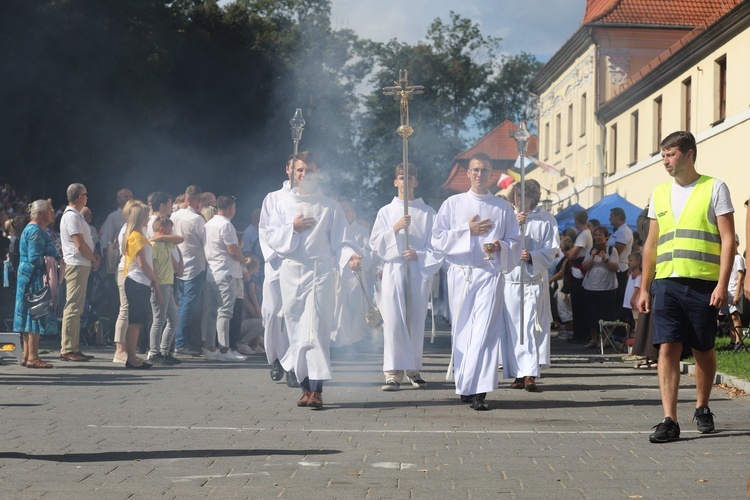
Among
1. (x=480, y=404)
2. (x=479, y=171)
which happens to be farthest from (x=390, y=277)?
(x=480, y=404)

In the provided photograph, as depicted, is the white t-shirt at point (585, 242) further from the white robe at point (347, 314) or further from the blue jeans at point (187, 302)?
the blue jeans at point (187, 302)

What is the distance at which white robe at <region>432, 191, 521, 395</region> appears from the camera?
10.1 metres

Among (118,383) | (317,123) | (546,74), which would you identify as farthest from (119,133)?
(118,383)

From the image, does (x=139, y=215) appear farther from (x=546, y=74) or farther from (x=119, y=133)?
(x=546, y=74)

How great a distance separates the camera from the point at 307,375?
9.97 meters

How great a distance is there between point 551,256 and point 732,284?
611cm

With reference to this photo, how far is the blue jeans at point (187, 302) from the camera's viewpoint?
15203 mm

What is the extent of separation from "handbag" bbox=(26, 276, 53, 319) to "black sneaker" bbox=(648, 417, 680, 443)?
745cm

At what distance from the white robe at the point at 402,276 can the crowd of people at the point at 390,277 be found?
0.05 ft

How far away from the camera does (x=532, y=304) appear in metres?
12.4

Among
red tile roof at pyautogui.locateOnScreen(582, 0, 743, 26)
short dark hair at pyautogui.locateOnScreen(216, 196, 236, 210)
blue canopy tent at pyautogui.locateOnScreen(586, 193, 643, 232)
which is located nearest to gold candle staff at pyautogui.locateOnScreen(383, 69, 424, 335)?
short dark hair at pyautogui.locateOnScreen(216, 196, 236, 210)

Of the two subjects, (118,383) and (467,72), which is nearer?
(118,383)

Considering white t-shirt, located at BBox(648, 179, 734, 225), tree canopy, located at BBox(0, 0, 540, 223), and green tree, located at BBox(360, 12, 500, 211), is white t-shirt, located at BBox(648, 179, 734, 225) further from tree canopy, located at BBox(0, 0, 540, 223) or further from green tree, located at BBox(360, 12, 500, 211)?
green tree, located at BBox(360, 12, 500, 211)

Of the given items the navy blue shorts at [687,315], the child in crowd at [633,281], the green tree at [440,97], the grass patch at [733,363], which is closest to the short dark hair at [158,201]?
the child in crowd at [633,281]
